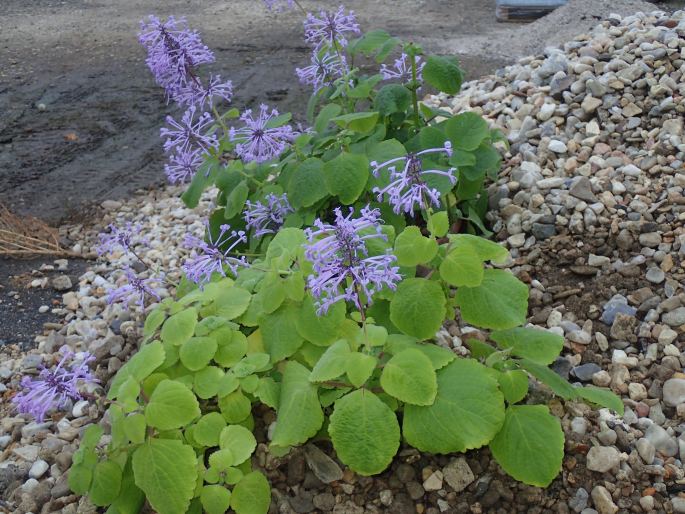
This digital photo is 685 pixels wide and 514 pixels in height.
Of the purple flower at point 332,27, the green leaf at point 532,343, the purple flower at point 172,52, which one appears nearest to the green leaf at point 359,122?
the purple flower at point 332,27

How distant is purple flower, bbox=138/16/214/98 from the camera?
2.81 meters

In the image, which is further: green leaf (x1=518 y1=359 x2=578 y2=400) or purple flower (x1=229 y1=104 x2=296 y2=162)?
purple flower (x1=229 y1=104 x2=296 y2=162)

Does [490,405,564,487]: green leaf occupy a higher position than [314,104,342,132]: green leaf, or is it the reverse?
[314,104,342,132]: green leaf

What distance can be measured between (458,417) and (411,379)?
6.5 inches

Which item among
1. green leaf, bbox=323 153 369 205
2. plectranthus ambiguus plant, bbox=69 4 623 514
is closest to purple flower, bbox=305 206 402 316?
plectranthus ambiguus plant, bbox=69 4 623 514

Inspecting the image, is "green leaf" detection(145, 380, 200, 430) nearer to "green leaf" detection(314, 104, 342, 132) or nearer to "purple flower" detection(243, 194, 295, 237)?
"purple flower" detection(243, 194, 295, 237)

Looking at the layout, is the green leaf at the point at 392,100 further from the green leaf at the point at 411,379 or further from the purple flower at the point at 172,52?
the green leaf at the point at 411,379

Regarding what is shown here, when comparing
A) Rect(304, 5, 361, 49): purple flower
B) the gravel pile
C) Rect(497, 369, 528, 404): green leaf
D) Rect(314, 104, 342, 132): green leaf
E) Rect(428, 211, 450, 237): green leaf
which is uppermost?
Rect(304, 5, 361, 49): purple flower

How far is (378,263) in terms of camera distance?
1896 mm

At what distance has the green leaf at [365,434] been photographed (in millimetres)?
1919

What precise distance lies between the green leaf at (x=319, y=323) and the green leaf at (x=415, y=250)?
25 centimetres

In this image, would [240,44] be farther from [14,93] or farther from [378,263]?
[378,263]

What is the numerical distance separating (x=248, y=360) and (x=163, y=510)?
Result: 483mm

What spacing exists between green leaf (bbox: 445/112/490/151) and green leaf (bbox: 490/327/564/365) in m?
1.08
